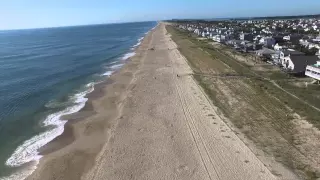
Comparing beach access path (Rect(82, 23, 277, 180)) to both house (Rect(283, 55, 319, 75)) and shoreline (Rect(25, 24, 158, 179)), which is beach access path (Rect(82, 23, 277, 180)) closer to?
shoreline (Rect(25, 24, 158, 179))

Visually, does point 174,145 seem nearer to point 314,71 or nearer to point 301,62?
point 314,71

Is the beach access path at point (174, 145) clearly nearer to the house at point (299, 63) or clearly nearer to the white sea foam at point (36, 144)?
the white sea foam at point (36, 144)

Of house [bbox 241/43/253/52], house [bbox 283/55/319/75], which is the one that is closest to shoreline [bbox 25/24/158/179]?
house [bbox 283/55/319/75]

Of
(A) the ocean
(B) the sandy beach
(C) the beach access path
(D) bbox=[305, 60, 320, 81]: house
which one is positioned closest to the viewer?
(C) the beach access path

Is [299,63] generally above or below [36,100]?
above

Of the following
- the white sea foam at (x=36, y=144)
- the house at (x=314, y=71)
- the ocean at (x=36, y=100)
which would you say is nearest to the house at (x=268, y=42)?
the ocean at (x=36, y=100)

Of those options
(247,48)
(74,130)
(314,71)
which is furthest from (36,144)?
(247,48)

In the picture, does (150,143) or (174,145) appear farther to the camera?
(150,143)
